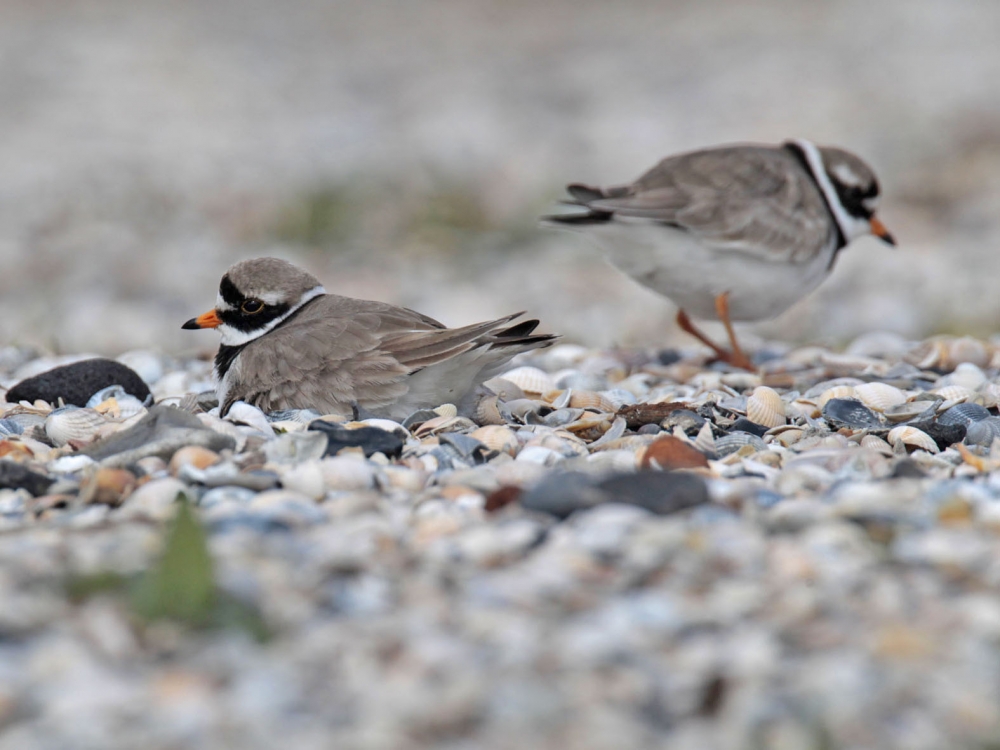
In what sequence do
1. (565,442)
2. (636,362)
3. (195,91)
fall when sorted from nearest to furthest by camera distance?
(565,442)
(636,362)
(195,91)

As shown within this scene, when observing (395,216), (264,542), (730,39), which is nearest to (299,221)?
(395,216)

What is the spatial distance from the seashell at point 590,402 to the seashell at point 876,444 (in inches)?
38.4

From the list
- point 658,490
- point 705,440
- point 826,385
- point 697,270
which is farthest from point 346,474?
point 697,270

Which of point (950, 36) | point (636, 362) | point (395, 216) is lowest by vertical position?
point (636, 362)

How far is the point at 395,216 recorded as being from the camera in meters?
12.6

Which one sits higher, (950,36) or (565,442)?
(950,36)

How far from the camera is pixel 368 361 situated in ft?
14.2

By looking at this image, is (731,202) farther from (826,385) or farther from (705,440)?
(705,440)

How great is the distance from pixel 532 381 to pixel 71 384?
1775 millimetres

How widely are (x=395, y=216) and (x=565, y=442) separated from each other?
8.98 m

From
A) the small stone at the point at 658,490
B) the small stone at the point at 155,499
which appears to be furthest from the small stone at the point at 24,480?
the small stone at the point at 658,490

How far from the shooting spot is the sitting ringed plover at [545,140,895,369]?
242 inches

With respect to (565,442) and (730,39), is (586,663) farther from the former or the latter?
(730,39)

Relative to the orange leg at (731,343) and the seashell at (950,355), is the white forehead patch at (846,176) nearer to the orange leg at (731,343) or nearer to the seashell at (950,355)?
the orange leg at (731,343)
